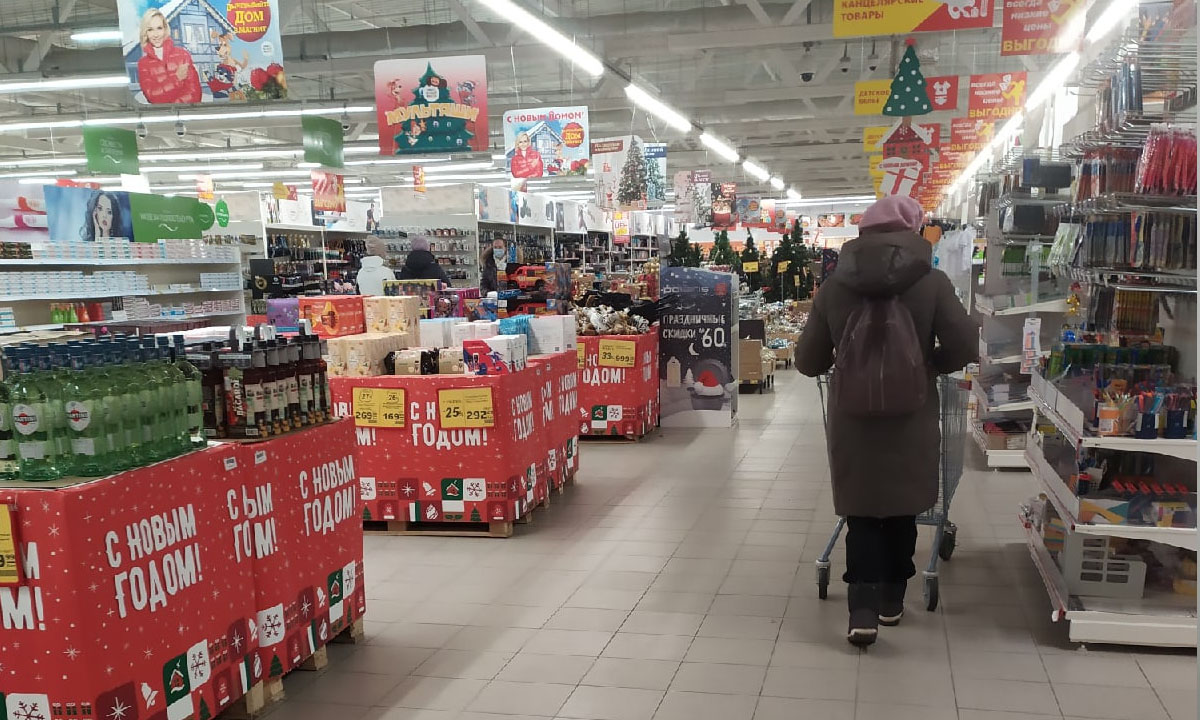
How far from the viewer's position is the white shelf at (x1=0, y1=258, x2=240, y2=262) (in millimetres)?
8891

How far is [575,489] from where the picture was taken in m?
6.63

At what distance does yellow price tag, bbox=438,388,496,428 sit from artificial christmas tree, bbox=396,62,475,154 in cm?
470

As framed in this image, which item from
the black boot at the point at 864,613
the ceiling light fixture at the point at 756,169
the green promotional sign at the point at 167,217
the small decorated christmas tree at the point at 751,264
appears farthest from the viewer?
the ceiling light fixture at the point at 756,169

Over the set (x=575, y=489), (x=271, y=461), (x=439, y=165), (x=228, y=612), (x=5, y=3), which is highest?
(x=5, y=3)

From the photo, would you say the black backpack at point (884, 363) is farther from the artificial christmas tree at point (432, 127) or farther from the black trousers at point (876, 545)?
the artificial christmas tree at point (432, 127)

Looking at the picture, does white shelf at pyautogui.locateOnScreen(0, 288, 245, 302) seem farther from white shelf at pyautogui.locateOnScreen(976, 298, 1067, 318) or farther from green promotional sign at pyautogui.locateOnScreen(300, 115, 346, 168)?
white shelf at pyautogui.locateOnScreen(976, 298, 1067, 318)

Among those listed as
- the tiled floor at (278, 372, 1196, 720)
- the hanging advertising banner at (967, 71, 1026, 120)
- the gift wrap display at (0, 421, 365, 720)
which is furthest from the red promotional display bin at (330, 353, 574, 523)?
the hanging advertising banner at (967, 71, 1026, 120)

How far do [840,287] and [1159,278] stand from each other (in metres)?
A: 1.22

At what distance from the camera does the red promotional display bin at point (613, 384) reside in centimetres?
816

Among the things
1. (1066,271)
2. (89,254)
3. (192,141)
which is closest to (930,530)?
(1066,271)

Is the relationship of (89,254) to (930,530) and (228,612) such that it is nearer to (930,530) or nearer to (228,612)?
(228,612)

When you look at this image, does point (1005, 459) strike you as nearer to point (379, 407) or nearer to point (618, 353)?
point (618, 353)

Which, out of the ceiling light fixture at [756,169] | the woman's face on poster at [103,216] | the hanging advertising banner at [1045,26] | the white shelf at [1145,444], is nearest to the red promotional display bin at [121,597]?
the white shelf at [1145,444]

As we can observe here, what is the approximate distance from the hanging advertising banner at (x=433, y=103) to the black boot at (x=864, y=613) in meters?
6.72
